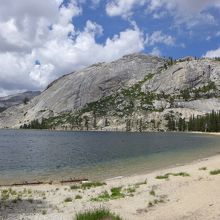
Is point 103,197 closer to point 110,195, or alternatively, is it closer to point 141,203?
point 110,195

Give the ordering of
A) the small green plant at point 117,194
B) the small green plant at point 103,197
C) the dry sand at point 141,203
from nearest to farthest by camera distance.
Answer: the dry sand at point 141,203, the small green plant at point 103,197, the small green plant at point 117,194

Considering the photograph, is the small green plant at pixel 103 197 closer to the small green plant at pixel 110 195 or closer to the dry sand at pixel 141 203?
the small green plant at pixel 110 195

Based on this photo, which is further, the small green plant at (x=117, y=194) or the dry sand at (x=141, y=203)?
the small green plant at (x=117, y=194)

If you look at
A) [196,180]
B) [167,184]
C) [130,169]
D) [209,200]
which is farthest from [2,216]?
[130,169]

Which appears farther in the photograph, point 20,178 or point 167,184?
point 20,178

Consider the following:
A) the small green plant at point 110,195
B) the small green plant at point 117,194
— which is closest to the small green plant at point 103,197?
the small green plant at point 110,195

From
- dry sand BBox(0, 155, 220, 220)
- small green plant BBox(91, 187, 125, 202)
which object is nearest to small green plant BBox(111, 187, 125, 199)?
small green plant BBox(91, 187, 125, 202)

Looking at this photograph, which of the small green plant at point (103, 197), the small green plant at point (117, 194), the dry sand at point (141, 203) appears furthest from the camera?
the small green plant at point (117, 194)

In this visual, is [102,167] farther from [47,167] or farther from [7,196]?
[7,196]

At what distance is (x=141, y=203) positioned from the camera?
91.8 ft

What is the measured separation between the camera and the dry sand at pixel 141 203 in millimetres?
23859

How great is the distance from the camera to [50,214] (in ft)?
81.1

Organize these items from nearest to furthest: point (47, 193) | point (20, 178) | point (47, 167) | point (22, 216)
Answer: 1. point (22, 216)
2. point (47, 193)
3. point (20, 178)
4. point (47, 167)

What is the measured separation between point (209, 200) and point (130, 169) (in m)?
36.4
